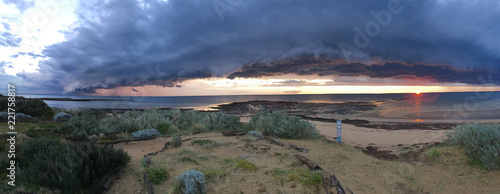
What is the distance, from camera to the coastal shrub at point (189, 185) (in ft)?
13.1

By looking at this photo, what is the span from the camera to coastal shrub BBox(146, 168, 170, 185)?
15.7 feet

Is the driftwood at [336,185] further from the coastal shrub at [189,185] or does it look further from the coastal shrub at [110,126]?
the coastal shrub at [110,126]

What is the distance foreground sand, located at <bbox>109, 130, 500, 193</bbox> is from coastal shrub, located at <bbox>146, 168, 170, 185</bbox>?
120mm

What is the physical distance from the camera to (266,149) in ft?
24.4

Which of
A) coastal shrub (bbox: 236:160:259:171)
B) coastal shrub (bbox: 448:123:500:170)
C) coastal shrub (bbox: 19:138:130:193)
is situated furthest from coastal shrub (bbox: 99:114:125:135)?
coastal shrub (bbox: 448:123:500:170)

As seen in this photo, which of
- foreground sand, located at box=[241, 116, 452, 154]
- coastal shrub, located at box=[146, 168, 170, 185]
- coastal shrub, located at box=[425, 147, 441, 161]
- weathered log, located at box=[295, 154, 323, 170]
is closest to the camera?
coastal shrub, located at box=[146, 168, 170, 185]

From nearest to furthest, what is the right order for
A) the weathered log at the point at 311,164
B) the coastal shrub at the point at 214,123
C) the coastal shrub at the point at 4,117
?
1. the weathered log at the point at 311,164
2. the coastal shrub at the point at 4,117
3. the coastal shrub at the point at 214,123

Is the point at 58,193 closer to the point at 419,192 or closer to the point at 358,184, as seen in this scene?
the point at 358,184

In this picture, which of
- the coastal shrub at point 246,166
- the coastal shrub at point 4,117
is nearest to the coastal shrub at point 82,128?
the coastal shrub at point 4,117

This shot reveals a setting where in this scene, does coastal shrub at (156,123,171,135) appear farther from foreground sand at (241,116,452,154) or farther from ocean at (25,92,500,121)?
ocean at (25,92,500,121)

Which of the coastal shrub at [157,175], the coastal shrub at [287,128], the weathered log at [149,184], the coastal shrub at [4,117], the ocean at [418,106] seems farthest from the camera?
the ocean at [418,106]

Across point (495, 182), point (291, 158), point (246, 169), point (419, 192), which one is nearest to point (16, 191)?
point (246, 169)

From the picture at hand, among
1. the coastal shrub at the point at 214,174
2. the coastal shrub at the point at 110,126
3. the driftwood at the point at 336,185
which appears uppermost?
the coastal shrub at the point at 110,126

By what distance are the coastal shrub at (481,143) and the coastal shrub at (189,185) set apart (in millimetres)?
5952
